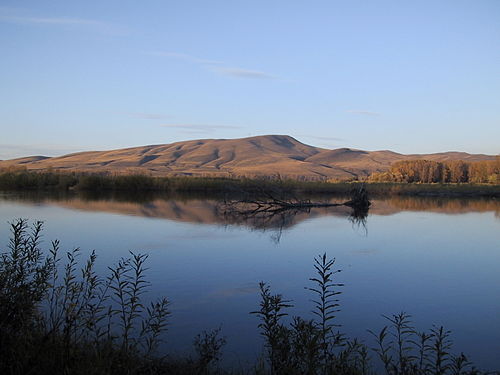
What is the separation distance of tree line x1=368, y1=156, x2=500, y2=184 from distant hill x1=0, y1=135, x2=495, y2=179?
2733 centimetres

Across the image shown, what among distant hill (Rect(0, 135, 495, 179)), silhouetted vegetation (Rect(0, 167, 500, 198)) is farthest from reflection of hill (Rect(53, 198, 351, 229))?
distant hill (Rect(0, 135, 495, 179))

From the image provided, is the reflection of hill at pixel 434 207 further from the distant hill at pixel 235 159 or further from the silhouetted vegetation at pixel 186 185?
the distant hill at pixel 235 159

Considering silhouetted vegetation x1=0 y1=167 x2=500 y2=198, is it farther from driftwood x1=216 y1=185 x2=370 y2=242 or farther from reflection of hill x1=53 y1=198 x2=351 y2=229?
reflection of hill x1=53 y1=198 x2=351 y2=229

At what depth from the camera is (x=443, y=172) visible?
55969mm

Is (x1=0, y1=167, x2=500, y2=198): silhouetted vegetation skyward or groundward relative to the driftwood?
skyward

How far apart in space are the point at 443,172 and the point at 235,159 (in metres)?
63.9

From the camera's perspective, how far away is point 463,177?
184 feet

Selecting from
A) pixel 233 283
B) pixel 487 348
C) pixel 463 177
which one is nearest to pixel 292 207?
pixel 233 283

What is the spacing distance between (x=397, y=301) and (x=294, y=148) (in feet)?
442

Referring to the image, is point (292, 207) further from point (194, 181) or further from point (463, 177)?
point (463, 177)

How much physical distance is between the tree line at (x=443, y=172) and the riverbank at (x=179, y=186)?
11.9 m

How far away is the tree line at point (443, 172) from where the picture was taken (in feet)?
180

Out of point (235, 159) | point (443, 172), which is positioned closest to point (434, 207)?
point (443, 172)

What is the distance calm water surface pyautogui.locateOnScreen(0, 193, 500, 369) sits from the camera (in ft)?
21.2
